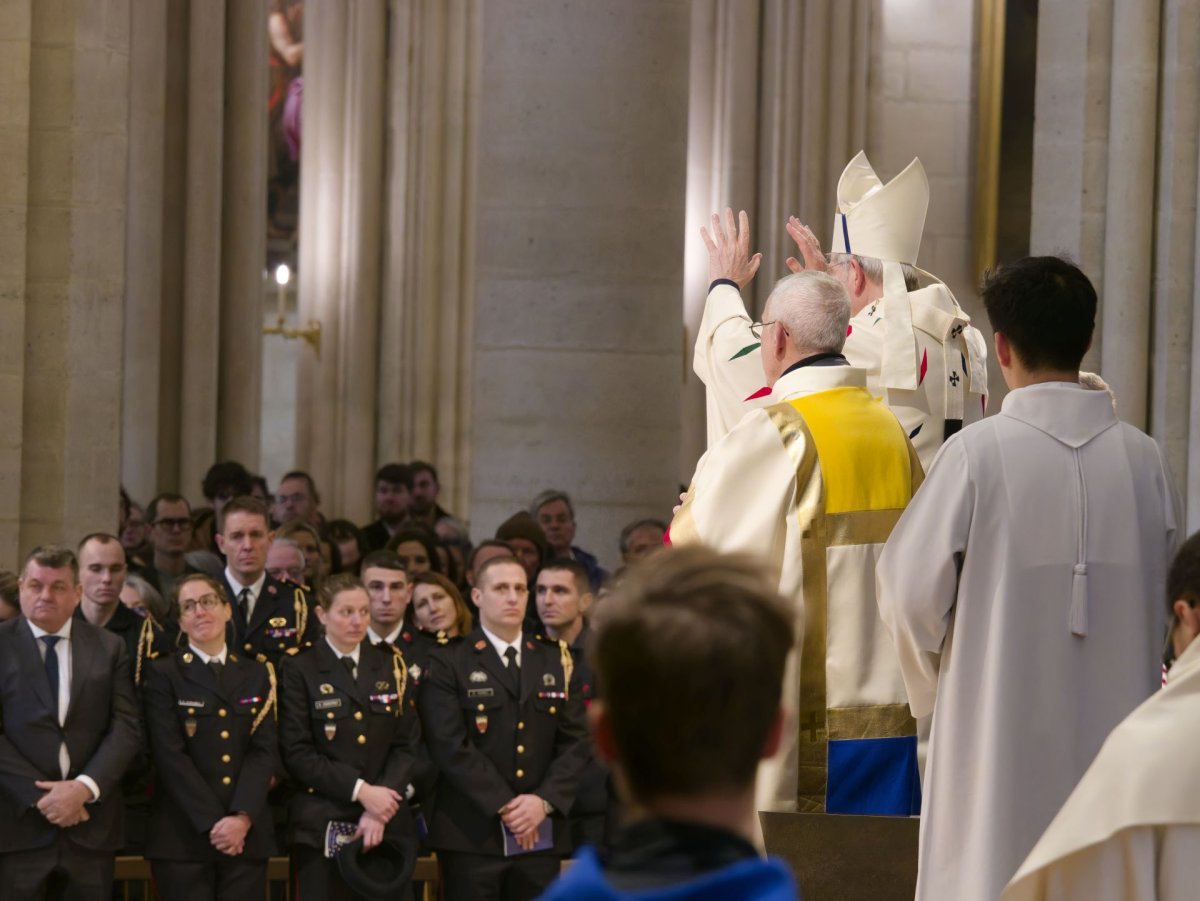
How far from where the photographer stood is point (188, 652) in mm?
7258

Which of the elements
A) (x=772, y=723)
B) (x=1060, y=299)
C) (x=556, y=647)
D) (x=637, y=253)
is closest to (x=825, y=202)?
(x=637, y=253)

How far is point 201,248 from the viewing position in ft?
44.0

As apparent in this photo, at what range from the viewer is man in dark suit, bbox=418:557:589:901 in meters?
7.32

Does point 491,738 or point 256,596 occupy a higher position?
point 256,596

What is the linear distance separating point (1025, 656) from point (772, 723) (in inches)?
92.4

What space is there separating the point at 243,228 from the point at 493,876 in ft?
24.6

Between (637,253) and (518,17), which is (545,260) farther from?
(518,17)

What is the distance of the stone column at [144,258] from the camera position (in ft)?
42.4

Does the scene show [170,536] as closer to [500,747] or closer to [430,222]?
[500,747]

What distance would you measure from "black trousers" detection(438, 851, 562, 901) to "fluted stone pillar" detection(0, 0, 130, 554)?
7.49 ft

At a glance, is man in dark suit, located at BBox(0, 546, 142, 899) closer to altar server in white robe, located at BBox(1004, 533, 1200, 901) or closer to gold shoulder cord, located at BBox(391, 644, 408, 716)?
gold shoulder cord, located at BBox(391, 644, 408, 716)

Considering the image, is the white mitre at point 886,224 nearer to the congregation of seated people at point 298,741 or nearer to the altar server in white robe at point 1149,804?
the congregation of seated people at point 298,741

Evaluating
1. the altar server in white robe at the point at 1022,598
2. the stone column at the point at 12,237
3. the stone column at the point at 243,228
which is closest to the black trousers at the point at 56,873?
the stone column at the point at 12,237

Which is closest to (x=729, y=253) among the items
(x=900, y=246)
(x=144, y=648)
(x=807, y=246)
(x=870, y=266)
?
(x=807, y=246)
